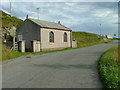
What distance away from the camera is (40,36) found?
771 inches

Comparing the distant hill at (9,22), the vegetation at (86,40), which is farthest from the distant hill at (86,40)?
the distant hill at (9,22)

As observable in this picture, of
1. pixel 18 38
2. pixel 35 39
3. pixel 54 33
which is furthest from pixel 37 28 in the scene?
pixel 18 38

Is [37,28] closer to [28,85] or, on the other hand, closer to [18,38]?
[18,38]

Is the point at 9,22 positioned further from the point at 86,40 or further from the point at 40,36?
the point at 86,40

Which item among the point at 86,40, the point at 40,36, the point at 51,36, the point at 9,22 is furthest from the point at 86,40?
the point at 40,36

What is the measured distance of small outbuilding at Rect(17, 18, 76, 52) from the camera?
19.6 m

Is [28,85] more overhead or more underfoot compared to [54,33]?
more underfoot

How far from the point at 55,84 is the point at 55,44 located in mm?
17464

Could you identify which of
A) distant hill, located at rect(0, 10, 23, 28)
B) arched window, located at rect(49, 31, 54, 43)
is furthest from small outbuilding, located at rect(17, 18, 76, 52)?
distant hill, located at rect(0, 10, 23, 28)

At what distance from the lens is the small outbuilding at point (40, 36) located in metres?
19.6

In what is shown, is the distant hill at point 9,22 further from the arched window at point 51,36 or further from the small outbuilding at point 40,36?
the arched window at point 51,36

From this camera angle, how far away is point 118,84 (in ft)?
15.1

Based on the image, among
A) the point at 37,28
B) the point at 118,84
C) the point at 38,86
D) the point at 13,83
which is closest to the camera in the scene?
the point at 118,84

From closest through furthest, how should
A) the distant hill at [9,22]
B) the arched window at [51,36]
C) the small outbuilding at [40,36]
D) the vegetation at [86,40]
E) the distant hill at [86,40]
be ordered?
the small outbuilding at [40,36], the arched window at [51,36], the distant hill at [9,22], the vegetation at [86,40], the distant hill at [86,40]
